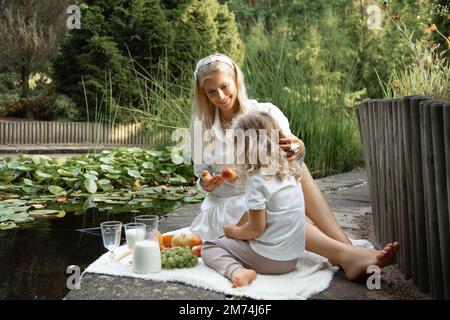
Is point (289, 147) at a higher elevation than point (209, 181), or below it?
higher

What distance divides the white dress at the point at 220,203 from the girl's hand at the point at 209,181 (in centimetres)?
7

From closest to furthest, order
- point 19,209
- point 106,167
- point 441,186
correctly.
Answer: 1. point 441,186
2. point 19,209
3. point 106,167

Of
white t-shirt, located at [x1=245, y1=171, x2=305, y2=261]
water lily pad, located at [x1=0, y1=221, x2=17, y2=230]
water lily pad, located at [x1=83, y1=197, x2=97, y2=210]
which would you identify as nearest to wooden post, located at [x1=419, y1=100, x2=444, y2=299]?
white t-shirt, located at [x1=245, y1=171, x2=305, y2=261]

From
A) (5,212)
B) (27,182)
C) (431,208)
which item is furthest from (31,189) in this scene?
(431,208)

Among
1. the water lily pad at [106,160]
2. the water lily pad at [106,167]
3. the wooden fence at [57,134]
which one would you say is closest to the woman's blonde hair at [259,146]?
the water lily pad at [106,167]

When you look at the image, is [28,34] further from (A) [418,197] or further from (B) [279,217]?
(A) [418,197]

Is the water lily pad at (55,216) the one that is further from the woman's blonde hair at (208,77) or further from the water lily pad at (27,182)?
the woman's blonde hair at (208,77)

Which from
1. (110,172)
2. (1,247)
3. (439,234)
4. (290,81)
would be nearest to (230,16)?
(290,81)

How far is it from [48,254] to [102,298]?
827 millimetres

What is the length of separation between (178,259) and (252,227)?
0.36 m

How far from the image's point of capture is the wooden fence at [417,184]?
6.19 feet

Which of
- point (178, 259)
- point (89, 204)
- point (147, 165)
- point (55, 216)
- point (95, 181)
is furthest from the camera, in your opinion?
point (147, 165)

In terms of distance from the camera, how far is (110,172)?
17.0ft

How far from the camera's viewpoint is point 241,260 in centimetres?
224
